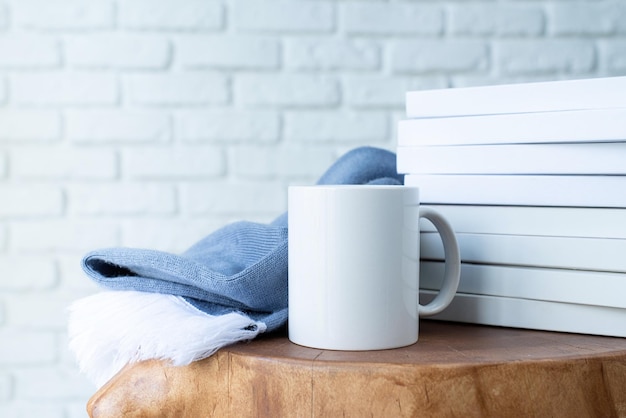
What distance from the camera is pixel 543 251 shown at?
2.22 feet

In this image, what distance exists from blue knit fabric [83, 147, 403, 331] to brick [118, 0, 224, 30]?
778 mm

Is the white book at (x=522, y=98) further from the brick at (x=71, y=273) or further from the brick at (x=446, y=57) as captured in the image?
the brick at (x=71, y=273)

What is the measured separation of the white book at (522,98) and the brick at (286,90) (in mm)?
698

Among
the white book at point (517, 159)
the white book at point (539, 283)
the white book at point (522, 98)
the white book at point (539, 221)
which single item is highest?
the white book at point (522, 98)

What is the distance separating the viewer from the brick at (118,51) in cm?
142

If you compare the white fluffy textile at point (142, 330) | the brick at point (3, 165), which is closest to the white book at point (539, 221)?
the white fluffy textile at point (142, 330)

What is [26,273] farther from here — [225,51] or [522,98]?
[522,98]

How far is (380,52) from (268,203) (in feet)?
1.26

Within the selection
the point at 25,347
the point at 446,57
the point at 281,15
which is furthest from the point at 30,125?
the point at 446,57

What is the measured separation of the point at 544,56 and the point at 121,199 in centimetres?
92

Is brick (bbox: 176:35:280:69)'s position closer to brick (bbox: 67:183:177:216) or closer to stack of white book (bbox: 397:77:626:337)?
brick (bbox: 67:183:177:216)

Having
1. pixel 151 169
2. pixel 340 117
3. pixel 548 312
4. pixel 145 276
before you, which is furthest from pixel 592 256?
pixel 151 169

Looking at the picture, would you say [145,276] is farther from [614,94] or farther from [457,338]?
[614,94]

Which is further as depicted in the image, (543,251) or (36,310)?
(36,310)
